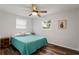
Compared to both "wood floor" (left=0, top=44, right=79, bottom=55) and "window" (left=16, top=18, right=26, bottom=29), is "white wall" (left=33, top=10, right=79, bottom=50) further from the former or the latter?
"window" (left=16, top=18, right=26, bottom=29)

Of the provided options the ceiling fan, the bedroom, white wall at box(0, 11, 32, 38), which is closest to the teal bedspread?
the bedroom

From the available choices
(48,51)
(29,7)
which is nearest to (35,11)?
(29,7)

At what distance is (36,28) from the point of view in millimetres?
1587

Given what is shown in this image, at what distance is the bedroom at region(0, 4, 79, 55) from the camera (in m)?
1.41

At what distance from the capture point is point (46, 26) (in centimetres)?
157

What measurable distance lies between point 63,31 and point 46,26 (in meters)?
0.32

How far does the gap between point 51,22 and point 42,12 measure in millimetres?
246

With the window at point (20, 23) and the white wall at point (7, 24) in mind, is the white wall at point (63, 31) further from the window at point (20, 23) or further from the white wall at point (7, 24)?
the white wall at point (7, 24)

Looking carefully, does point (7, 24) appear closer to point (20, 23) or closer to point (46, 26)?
point (20, 23)

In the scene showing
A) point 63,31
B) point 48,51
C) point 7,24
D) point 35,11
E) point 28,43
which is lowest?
point 48,51

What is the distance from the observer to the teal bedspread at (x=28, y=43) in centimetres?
139
